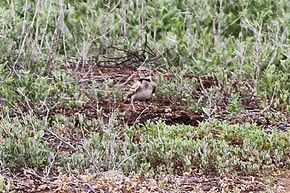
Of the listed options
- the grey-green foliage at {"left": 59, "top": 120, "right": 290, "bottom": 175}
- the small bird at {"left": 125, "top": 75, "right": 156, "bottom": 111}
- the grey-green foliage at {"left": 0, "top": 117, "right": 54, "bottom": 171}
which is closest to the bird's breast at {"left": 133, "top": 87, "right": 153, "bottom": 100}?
the small bird at {"left": 125, "top": 75, "right": 156, "bottom": 111}

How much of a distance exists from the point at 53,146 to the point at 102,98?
49.9 inches

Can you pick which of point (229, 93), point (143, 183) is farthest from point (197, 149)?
point (229, 93)

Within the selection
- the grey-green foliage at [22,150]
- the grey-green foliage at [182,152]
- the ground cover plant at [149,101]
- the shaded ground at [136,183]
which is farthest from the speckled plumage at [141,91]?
the shaded ground at [136,183]

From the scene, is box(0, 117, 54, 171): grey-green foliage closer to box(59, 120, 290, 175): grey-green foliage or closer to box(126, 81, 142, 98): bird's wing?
box(59, 120, 290, 175): grey-green foliage

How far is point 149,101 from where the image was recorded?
22.3ft

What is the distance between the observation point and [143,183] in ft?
16.3

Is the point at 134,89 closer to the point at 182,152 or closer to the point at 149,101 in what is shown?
the point at 149,101

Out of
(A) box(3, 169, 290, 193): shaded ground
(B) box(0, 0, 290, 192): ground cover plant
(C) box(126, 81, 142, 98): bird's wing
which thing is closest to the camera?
(A) box(3, 169, 290, 193): shaded ground

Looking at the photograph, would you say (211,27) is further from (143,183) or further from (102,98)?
(143,183)

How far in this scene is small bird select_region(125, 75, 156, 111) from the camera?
6496 mm

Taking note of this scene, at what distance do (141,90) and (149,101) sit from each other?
1.05ft

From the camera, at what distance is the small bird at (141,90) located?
6496 millimetres

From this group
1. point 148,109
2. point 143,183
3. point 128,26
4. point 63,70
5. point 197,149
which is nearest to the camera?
point 143,183

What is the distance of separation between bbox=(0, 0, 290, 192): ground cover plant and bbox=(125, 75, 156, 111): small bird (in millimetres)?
107
